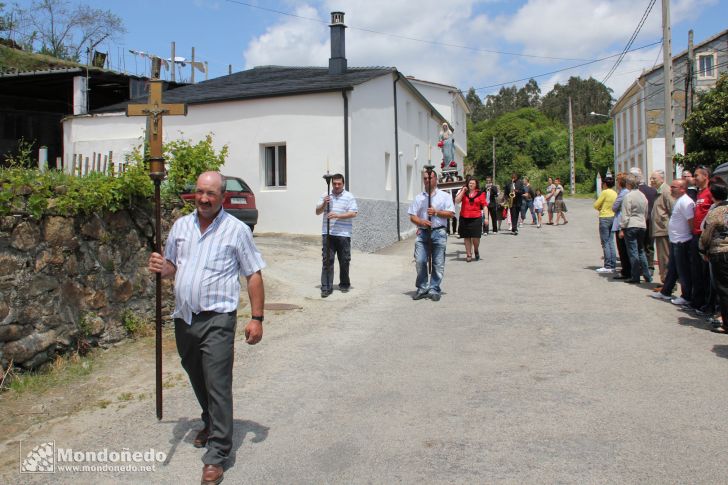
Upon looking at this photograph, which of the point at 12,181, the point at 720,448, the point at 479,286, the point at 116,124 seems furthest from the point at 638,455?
the point at 116,124

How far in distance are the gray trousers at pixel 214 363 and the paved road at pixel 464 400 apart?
0.22 m

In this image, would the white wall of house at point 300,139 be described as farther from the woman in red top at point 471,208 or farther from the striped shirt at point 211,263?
the striped shirt at point 211,263

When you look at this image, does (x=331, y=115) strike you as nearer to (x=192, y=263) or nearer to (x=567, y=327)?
(x=567, y=327)

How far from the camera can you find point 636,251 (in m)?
10.9

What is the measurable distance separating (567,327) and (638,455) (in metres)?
3.95

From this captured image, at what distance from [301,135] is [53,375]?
1240 cm

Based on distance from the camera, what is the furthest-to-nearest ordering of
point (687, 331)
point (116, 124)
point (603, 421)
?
point (116, 124), point (687, 331), point (603, 421)

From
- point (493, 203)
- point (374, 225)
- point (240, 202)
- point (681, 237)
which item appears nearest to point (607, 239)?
point (681, 237)

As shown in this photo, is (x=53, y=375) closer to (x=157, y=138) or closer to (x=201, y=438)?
(x=201, y=438)

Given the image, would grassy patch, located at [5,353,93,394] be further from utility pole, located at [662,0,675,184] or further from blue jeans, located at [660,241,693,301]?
utility pole, located at [662,0,675,184]

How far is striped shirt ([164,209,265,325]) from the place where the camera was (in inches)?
167

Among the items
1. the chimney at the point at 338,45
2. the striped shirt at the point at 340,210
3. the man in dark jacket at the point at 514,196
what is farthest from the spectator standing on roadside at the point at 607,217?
the chimney at the point at 338,45

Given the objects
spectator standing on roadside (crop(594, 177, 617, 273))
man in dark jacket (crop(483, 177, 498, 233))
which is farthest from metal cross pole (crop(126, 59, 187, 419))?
man in dark jacket (crop(483, 177, 498, 233))

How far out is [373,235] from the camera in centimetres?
1862
